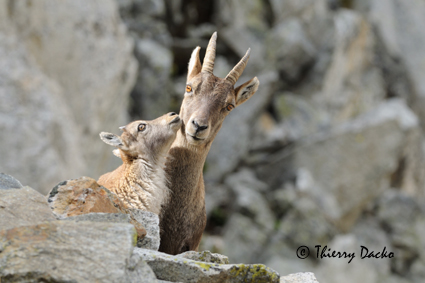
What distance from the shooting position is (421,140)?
2928 centimetres

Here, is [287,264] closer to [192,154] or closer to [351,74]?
[192,154]

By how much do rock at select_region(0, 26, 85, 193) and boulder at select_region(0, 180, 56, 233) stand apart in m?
8.88

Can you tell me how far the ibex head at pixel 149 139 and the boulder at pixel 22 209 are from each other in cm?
260

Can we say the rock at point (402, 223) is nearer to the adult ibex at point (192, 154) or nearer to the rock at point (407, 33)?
the rock at point (407, 33)

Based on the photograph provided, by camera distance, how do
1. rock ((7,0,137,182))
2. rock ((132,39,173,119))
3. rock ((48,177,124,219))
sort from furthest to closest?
rock ((132,39,173,119)), rock ((7,0,137,182)), rock ((48,177,124,219))

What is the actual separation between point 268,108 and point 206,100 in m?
19.8

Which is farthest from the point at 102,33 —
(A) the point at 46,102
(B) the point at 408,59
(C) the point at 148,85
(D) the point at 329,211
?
(B) the point at 408,59

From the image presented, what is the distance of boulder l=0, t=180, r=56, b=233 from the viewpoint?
431cm

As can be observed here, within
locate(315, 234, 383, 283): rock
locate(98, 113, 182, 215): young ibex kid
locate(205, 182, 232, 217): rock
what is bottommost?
locate(98, 113, 182, 215): young ibex kid

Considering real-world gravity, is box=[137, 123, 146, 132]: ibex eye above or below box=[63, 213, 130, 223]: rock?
Answer: above

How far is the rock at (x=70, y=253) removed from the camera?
3557mm

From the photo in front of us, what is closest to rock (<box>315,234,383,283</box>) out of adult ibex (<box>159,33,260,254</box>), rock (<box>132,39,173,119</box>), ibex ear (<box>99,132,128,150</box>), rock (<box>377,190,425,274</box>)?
rock (<box>377,190,425,274</box>)

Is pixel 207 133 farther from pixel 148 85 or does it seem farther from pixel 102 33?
pixel 148 85

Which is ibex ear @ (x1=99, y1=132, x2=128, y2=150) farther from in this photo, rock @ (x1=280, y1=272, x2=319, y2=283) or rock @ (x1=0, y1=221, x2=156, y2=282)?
rock @ (x1=280, y1=272, x2=319, y2=283)
